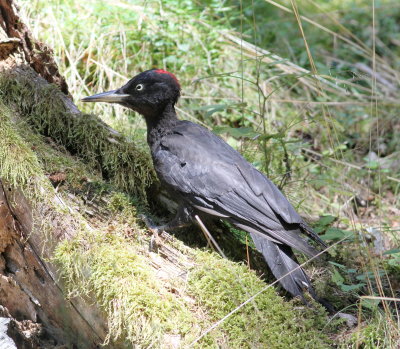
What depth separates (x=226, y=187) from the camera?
10.6 ft

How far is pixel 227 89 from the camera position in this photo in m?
5.48

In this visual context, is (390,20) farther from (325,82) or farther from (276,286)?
(276,286)

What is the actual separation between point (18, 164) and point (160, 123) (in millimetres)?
1034

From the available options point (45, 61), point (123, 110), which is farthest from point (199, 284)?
point (123, 110)

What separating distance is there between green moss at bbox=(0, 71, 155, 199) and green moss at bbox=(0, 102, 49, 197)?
316 millimetres

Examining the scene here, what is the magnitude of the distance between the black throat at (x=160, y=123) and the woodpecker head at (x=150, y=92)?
23 millimetres

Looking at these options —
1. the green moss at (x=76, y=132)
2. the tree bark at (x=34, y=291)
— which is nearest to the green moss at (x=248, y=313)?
the tree bark at (x=34, y=291)

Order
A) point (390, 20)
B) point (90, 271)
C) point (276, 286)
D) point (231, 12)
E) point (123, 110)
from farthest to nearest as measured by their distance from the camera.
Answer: point (390, 20) < point (231, 12) < point (123, 110) < point (276, 286) < point (90, 271)

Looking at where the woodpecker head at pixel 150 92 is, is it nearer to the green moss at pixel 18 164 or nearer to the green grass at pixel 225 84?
the green moss at pixel 18 164

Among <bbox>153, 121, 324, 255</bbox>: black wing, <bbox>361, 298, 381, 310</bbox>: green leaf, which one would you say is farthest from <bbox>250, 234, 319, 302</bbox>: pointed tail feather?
<bbox>361, 298, 381, 310</bbox>: green leaf

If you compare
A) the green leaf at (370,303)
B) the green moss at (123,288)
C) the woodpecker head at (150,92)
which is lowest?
the green leaf at (370,303)

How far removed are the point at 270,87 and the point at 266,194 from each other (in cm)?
276

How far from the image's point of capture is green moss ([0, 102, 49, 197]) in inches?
119

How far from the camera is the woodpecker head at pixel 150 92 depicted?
143 inches
